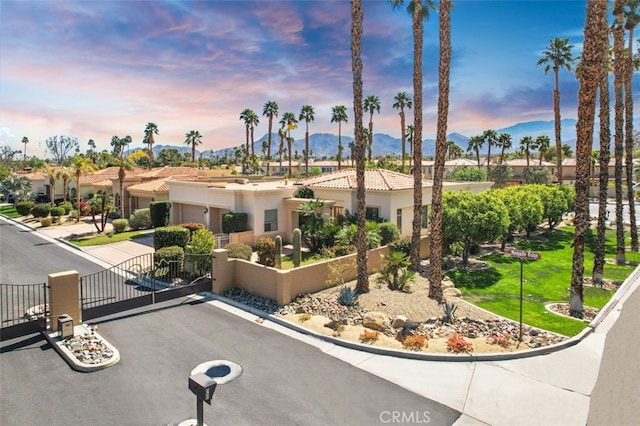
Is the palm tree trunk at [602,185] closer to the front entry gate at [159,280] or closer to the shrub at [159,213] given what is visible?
the front entry gate at [159,280]

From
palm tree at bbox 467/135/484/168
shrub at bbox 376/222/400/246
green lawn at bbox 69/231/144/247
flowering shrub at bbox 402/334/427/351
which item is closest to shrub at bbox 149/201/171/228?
green lawn at bbox 69/231/144/247

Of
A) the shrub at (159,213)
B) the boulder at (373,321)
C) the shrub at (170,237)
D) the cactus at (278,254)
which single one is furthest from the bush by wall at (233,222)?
the boulder at (373,321)

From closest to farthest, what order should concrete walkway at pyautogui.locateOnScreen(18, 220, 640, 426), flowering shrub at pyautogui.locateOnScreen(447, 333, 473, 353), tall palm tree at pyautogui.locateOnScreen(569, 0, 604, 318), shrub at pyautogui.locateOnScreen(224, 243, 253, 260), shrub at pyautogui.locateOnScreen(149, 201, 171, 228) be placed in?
concrete walkway at pyautogui.locateOnScreen(18, 220, 640, 426) → flowering shrub at pyautogui.locateOnScreen(447, 333, 473, 353) → tall palm tree at pyautogui.locateOnScreen(569, 0, 604, 318) → shrub at pyautogui.locateOnScreen(224, 243, 253, 260) → shrub at pyautogui.locateOnScreen(149, 201, 171, 228)

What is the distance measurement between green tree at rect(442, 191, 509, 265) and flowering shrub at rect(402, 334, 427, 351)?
1118cm

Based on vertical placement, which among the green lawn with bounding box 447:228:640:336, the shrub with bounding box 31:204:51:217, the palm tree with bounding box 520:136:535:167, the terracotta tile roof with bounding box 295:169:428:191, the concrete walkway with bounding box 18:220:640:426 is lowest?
the concrete walkway with bounding box 18:220:640:426

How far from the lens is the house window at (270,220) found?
93.5 feet

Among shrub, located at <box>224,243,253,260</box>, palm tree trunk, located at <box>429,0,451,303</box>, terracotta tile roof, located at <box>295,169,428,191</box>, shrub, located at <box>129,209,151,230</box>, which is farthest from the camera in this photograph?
shrub, located at <box>129,209,151,230</box>

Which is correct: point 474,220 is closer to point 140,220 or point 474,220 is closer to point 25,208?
point 140,220

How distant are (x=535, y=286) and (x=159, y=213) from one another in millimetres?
28170

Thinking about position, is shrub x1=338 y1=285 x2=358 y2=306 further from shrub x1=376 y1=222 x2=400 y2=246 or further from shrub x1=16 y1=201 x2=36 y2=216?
shrub x1=16 y1=201 x2=36 y2=216

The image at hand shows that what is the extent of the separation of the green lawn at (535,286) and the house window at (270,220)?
41.0 ft

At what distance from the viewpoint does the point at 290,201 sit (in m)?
29.1

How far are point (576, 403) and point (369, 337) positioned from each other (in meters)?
5.56

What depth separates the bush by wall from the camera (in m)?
27.0
